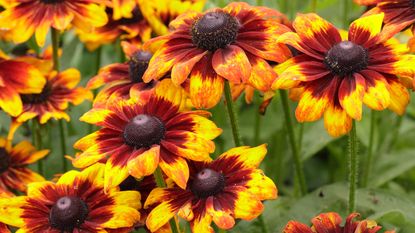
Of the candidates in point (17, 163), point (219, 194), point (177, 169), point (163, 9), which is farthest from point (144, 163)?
point (163, 9)

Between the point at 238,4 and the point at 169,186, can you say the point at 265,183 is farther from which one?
the point at 238,4

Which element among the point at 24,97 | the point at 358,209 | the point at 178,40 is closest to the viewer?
the point at 178,40

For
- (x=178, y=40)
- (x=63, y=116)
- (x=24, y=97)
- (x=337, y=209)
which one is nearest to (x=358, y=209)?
(x=337, y=209)

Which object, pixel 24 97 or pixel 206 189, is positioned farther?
pixel 24 97

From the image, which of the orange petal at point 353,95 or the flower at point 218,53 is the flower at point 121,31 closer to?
the flower at point 218,53

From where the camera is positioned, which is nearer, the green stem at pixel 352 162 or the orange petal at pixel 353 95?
the orange petal at pixel 353 95

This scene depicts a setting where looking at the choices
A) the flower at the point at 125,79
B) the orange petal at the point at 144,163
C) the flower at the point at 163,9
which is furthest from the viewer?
the flower at the point at 163,9

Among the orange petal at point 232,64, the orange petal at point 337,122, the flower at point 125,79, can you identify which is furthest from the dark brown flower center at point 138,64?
the orange petal at point 337,122
